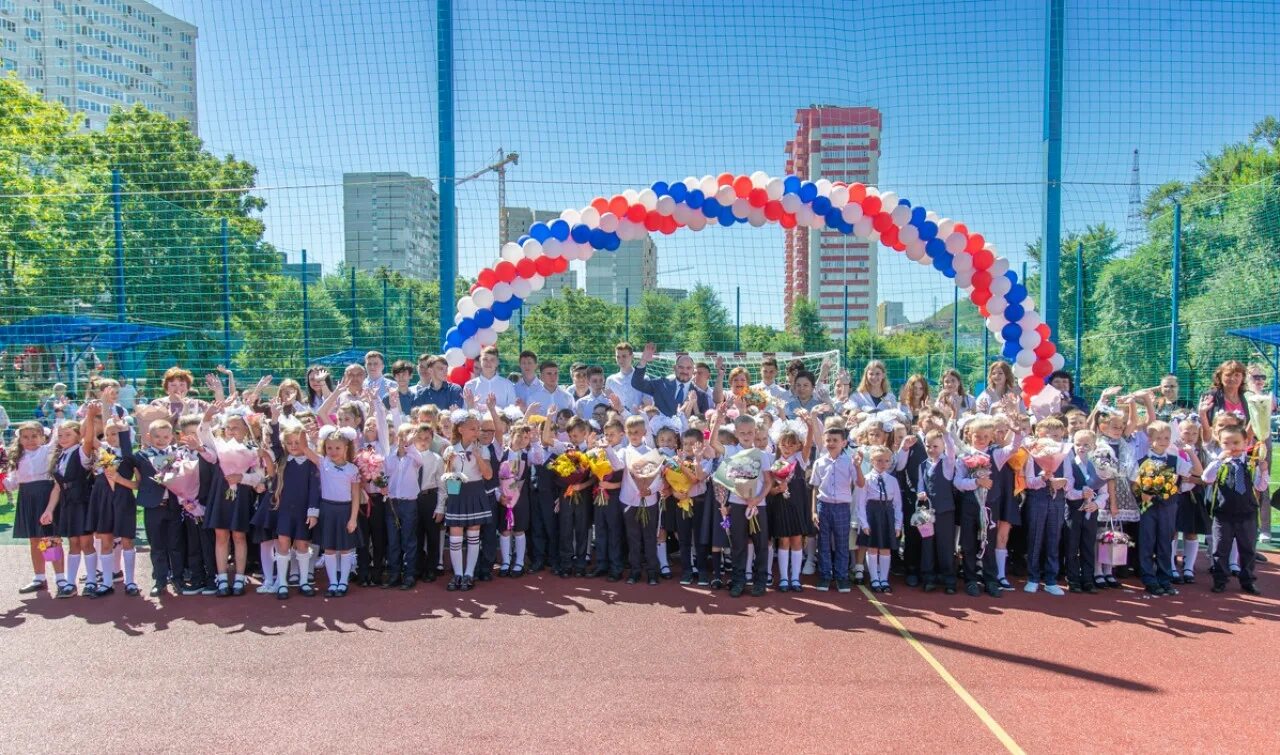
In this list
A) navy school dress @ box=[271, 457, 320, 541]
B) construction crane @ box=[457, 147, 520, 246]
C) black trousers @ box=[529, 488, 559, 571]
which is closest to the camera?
navy school dress @ box=[271, 457, 320, 541]

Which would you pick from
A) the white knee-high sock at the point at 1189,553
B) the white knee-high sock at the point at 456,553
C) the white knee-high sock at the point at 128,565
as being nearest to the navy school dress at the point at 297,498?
the white knee-high sock at the point at 456,553

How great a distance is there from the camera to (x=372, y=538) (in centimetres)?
633

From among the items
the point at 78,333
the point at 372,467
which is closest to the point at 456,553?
the point at 372,467

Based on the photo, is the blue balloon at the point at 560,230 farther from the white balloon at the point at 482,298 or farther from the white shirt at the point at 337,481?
the white shirt at the point at 337,481

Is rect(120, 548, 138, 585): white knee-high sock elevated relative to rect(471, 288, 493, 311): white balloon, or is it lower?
lower

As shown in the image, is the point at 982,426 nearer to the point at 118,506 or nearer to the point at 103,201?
the point at 118,506

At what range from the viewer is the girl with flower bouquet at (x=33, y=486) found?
6.03m

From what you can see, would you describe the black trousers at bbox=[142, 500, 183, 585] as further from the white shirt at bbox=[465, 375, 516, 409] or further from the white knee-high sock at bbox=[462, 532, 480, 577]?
the white shirt at bbox=[465, 375, 516, 409]

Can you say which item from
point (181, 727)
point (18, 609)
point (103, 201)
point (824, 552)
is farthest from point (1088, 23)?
point (103, 201)

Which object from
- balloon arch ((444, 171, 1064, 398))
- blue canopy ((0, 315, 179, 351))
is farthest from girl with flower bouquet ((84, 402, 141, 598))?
blue canopy ((0, 315, 179, 351))

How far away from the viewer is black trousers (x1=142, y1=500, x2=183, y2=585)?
5977 mm

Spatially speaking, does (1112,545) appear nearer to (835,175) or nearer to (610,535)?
(610,535)

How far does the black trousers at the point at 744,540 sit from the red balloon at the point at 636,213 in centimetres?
317

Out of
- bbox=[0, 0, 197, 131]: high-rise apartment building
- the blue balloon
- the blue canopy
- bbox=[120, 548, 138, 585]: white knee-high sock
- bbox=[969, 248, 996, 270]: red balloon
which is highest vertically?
bbox=[0, 0, 197, 131]: high-rise apartment building
